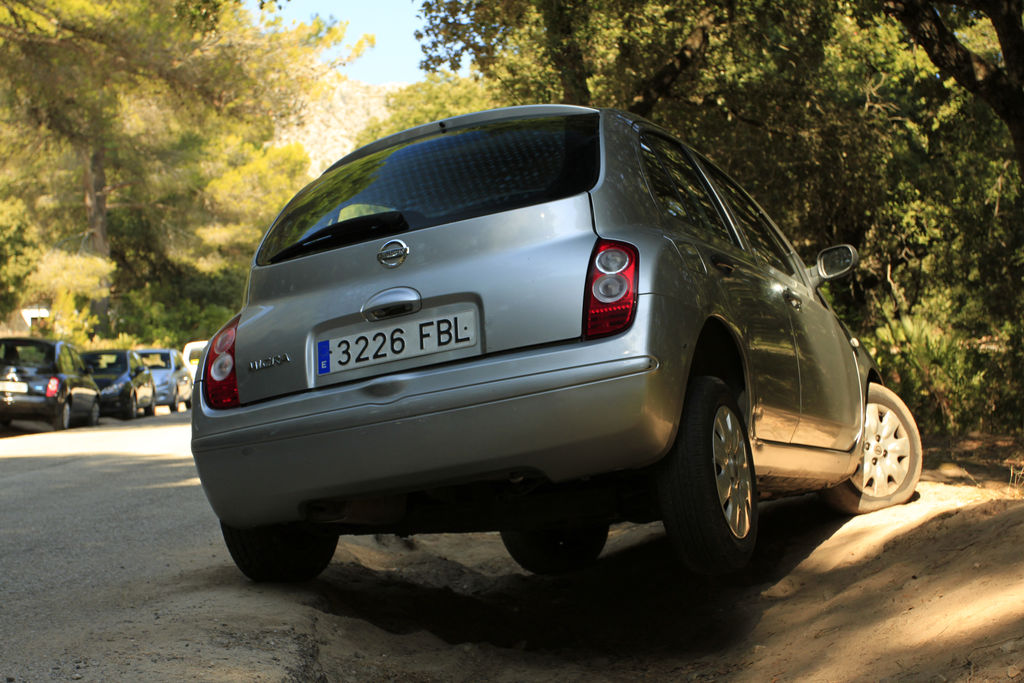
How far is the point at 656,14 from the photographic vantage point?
13.7 metres

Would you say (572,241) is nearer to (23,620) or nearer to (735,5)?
(23,620)

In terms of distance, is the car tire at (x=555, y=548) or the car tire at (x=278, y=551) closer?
the car tire at (x=278, y=551)

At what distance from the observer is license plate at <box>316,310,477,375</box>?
3654mm

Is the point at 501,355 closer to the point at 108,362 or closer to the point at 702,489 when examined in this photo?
the point at 702,489

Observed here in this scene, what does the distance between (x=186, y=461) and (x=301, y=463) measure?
8.87m

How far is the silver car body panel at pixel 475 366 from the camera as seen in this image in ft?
11.5

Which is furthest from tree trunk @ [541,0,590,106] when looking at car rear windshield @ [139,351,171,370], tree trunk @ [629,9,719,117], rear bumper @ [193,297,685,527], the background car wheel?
car rear windshield @ [139,351,171,370]

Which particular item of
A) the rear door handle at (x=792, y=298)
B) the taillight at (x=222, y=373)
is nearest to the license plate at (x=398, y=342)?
the taillight at (x=222, y=373)

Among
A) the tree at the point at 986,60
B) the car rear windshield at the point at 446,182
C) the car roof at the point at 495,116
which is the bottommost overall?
the car rear windshield at the point at 446,182

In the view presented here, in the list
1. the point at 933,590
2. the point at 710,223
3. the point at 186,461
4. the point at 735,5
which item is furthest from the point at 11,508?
the point at 735,5

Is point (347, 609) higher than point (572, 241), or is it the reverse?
point (572, 241)

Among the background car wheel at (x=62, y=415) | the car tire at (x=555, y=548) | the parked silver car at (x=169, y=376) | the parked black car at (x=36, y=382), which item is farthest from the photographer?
the parked silver car at (x=169, y=376)

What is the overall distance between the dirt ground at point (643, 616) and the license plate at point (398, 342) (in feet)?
3.35

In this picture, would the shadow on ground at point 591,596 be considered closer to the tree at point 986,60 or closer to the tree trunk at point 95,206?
the tree at point 986,60
